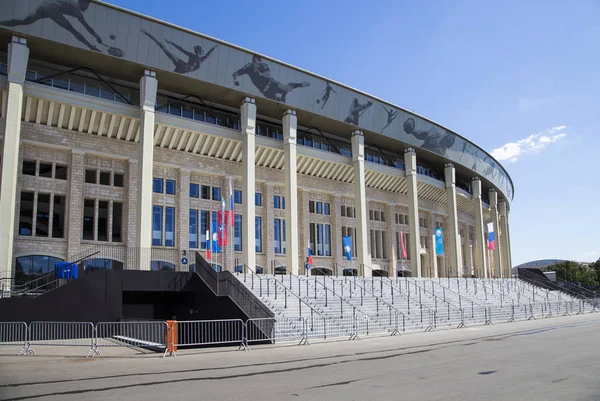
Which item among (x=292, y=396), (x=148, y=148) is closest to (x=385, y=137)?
(x=148, y=148)

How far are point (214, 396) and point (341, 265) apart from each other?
118ft

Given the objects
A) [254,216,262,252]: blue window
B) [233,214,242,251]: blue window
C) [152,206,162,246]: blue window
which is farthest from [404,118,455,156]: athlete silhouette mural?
[152,206,162,246]: blue window

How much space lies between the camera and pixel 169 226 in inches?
1400

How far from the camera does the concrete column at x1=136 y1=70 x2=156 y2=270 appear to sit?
2830 cm

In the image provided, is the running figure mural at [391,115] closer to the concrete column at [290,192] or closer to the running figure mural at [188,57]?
the concrete column at [290,192]

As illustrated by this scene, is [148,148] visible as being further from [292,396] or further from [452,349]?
[292,396]

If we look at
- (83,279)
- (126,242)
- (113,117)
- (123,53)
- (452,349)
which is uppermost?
(123,53)

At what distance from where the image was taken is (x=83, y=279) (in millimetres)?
23734

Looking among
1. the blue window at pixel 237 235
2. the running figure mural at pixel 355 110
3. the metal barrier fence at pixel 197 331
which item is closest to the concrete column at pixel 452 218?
the running figure mural at pixel 355 110

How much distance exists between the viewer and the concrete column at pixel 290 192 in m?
34.8

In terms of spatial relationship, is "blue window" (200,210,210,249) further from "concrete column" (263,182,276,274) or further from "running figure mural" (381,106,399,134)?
"running figure mural" (381,106,399,134)

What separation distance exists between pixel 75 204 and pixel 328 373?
24746mm

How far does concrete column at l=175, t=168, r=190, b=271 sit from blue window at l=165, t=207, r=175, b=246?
0.90ft

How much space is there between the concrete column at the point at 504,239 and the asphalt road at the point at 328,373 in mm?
51348
